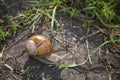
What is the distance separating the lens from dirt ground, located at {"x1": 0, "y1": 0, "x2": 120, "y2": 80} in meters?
2.61

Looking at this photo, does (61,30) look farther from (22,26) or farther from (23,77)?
(23,77)

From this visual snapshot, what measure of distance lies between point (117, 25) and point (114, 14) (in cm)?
10

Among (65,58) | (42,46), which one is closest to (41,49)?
(42,46)

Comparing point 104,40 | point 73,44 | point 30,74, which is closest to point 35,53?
point 30,74

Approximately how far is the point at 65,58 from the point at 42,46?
0.23 m

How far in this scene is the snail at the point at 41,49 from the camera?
2615 millimetres

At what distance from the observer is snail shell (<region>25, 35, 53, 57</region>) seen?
2611mm

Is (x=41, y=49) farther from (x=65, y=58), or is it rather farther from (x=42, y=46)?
Result: (x=65, y=58)

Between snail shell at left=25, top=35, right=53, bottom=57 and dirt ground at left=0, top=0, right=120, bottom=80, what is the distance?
90 mm

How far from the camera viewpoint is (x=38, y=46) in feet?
8.68

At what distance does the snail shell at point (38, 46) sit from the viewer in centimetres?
261

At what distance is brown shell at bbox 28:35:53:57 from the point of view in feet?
8.59

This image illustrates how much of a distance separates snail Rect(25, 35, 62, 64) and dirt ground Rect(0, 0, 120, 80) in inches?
2.0

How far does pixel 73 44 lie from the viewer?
2723 mm
